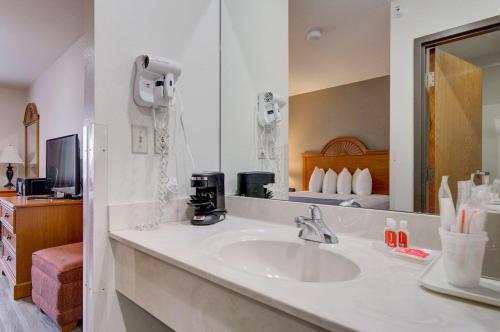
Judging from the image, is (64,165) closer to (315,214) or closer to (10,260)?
(10,260)

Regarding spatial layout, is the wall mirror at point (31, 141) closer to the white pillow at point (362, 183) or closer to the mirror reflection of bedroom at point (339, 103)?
the mirror reflection of bedroom at point (339, 103)

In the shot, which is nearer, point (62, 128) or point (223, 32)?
point (223, 32)

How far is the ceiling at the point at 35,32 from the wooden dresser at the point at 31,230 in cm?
163

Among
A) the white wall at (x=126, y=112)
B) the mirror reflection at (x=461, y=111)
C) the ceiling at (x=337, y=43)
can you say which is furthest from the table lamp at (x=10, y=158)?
the mirror reflection at (x=461, y=111)

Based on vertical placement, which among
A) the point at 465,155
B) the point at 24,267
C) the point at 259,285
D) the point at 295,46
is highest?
the point at 295,46

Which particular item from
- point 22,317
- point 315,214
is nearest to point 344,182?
point 315,214

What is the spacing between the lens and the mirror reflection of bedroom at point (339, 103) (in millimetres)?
1056

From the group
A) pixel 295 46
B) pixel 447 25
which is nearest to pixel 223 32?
pixel 295 46

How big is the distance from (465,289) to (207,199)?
998 mm

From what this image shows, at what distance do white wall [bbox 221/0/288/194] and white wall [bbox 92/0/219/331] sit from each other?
0.19 meters

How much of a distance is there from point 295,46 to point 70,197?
243 cm

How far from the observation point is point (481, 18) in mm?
838

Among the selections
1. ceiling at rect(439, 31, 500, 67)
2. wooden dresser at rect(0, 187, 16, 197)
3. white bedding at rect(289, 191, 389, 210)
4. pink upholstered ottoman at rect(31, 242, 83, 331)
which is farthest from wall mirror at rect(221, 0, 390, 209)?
wooden dresser at rect(0, 187, 16, 197)

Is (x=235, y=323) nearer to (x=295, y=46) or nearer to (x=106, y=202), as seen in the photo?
(x=106, y=202)
